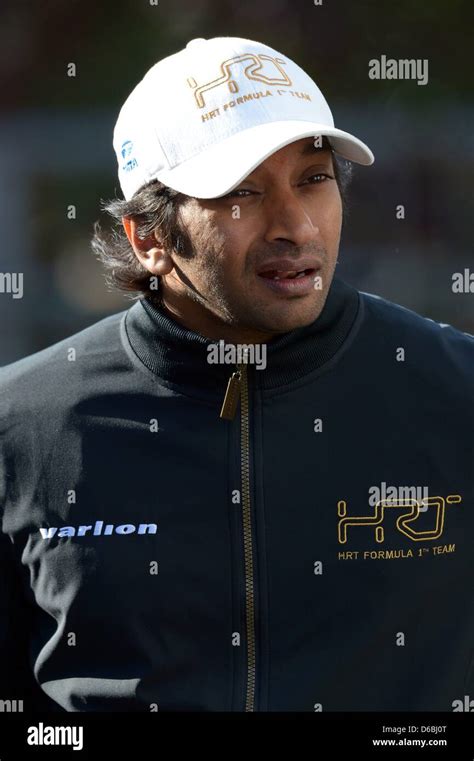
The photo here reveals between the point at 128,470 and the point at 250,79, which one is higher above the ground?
the point at 250,79

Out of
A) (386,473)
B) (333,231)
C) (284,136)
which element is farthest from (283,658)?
(284,136)

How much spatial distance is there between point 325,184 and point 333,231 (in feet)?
0.24

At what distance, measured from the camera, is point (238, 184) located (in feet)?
5.41

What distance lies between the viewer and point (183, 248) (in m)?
1.80

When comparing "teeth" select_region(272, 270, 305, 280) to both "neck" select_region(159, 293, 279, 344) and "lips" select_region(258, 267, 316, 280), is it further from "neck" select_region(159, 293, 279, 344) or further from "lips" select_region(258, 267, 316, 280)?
"neck" select_region(159, 293, 279, 344)

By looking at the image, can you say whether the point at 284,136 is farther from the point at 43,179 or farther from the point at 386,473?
the point at 43,179

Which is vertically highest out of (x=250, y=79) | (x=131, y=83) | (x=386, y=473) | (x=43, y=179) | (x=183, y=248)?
(x=131, y=83)

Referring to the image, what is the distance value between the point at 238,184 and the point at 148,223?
0.90 feet

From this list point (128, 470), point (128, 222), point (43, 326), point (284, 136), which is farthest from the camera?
point (43, 326)

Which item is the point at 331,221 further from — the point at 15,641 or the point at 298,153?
the point at 15,641
